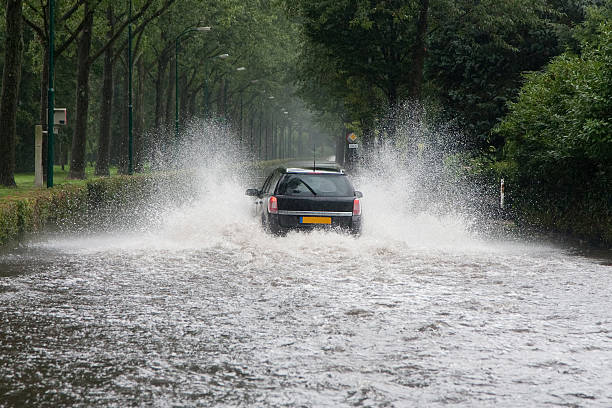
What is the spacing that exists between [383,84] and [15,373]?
34327mm

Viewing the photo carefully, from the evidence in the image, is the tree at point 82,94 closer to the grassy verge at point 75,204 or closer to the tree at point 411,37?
the grassy verge at point 75,204

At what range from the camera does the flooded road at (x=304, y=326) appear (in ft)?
18.5

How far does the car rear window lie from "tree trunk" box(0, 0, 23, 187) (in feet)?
39.6

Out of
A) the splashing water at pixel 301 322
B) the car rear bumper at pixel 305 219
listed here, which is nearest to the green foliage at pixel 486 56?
the splashing water at pixel 301 322

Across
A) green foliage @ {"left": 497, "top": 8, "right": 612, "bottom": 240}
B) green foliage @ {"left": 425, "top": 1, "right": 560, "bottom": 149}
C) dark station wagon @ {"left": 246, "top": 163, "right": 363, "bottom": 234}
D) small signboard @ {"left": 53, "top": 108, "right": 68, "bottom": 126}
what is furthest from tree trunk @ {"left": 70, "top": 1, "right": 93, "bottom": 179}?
dark station wagon @ {"left": 246, "top": 163, "right": 363, "bottom": 234}

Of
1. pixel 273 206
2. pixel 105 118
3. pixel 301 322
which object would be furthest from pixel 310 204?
pixel 105 118

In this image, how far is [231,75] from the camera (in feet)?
230

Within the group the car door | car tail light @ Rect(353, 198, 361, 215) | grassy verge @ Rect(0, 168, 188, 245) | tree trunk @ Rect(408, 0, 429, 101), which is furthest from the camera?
tree trunk @ Rect(408, 0, 429, 101)

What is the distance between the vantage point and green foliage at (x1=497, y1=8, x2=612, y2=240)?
15.8 metres

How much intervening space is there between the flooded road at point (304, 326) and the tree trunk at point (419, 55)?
2017cm

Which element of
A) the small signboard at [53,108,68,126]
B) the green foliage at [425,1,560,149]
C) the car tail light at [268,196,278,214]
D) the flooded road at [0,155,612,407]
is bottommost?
the flooded road at [0,155,612,407]

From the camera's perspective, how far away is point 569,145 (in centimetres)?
1627

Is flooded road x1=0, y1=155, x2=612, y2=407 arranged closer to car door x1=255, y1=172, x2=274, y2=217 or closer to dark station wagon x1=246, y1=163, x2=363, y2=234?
dark station wagon x1=246, y1=163, x2=363, y2=234

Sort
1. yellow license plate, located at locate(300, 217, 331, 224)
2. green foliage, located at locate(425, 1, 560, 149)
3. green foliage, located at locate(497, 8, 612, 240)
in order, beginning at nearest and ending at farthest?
yellow license plate, located at locate(300, 217, 331, 224), green foliage, located at locate(497, 8, 612, 240), green foliage, located at locate(425, 1, 560, 149)
